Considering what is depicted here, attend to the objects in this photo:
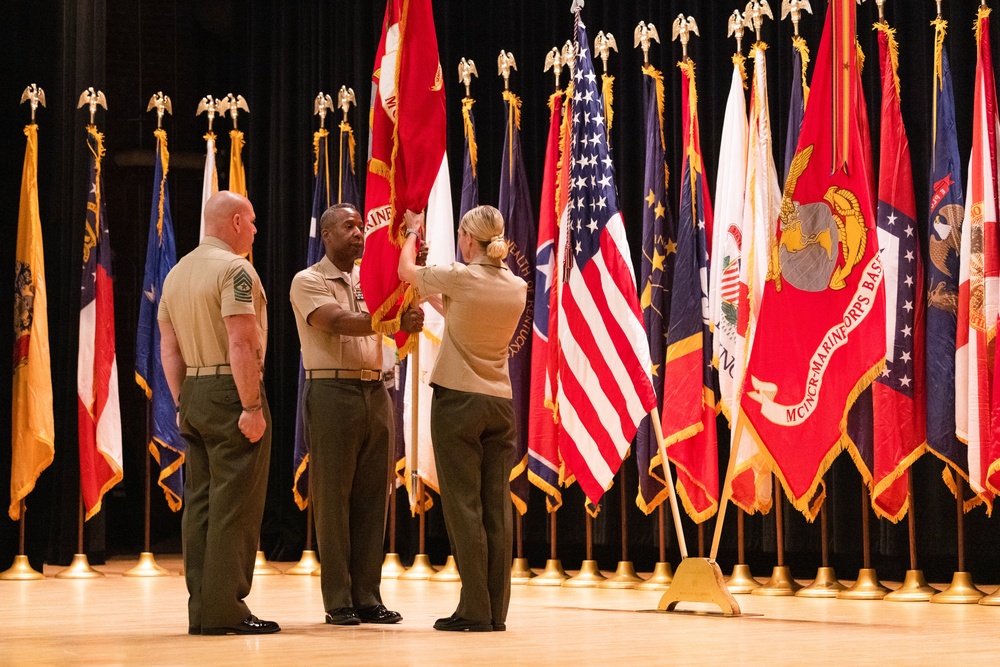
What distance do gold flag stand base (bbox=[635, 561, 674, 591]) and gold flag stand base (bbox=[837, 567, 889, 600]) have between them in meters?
0.92

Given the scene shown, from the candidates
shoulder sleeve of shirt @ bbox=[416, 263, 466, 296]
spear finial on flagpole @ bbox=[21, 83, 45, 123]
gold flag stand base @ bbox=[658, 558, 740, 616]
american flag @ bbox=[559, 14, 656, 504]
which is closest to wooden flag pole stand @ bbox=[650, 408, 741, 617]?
gold flag stand base @ bbox=[658, 558, 740, 616]

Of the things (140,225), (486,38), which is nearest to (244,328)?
(486,38)

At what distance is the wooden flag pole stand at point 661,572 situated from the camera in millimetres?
6785

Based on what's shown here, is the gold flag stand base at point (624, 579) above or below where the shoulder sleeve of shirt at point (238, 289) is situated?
below

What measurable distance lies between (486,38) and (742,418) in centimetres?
429

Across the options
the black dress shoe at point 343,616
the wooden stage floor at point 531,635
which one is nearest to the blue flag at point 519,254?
the wooden stage floor at point 531,635

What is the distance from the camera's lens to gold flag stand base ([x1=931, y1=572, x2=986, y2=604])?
595 centimetres

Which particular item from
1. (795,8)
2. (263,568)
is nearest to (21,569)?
(263,568)

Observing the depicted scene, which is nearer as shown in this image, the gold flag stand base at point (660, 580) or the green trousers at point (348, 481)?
the green trousers at point (348, 481)

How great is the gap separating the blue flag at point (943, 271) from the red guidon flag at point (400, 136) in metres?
2.50

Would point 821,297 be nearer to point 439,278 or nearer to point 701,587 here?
point 701,587

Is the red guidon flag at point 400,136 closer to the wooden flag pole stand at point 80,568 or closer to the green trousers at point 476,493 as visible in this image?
the green trousers at point 476,493

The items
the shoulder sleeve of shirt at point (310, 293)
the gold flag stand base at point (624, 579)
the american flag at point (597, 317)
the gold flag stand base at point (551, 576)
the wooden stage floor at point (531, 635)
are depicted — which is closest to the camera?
the wooden stage floor at point (531, 635)

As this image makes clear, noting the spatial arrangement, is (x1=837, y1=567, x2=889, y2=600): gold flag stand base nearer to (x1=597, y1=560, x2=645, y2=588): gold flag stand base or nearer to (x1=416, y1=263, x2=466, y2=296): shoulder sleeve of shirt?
(x1=597, y1=560, x2=645, y2=588): gold flag stand base
